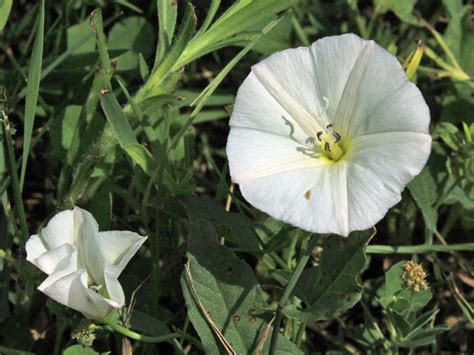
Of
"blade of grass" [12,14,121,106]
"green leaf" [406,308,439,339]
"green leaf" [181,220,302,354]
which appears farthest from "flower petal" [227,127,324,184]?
"blade of grass" [12,14,121,106]

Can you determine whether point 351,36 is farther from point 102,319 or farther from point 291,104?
point 102,319

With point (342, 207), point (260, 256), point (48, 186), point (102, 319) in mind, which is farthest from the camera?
point (48, 186)

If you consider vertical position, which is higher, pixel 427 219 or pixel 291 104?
pixel 291 104

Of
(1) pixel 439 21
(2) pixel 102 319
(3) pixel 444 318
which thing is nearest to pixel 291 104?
(2) pixel 102 319

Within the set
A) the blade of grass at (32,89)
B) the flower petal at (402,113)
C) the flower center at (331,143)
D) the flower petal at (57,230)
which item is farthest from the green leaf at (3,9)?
the flower petal at (402,113)

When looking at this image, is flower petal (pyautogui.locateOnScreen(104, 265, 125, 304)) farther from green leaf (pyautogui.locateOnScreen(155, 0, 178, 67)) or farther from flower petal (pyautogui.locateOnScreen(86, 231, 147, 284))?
green leaf (pyautogui.locateOnScreen(155, 0, 178, 67))

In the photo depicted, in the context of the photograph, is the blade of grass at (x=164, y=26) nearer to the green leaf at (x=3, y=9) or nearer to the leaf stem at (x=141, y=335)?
the green leaf at (x=3, y=9)
